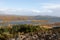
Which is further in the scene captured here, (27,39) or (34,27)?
(34,27)

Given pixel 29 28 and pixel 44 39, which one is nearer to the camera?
pixel 44 39

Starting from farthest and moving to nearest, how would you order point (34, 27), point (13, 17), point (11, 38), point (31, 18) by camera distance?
point (13, 17) → point (31, 18) → point (34, 27) → point (11, 38)

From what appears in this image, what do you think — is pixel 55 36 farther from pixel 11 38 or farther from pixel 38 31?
pixel 11 38

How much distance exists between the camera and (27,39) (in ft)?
54.6

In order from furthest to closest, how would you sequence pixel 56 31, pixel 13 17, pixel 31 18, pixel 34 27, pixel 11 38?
pixel 13 17 → pixel 31 18 → pixel 34 27 → pixel 56 31 → pixel 11 38

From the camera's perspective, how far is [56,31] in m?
17.7

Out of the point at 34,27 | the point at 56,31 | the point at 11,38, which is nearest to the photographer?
the point at 11,38

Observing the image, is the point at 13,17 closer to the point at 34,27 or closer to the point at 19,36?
the point at 34,27

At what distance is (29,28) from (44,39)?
239 cm

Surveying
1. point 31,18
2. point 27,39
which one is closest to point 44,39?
point 27,39

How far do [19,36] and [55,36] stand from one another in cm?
289

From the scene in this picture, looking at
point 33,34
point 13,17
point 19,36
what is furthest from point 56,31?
point 13,17

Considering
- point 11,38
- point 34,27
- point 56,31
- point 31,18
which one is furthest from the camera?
point 31,18

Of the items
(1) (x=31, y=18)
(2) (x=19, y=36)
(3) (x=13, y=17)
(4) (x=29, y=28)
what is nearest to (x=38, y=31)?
(4) (x=29, y=28)
